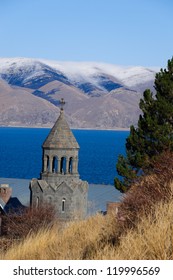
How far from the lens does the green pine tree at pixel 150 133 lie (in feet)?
79.2

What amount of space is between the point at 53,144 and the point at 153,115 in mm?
4560

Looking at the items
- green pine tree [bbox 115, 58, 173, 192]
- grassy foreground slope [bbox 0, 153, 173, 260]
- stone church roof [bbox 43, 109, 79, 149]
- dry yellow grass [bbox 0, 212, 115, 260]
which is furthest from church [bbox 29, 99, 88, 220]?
dry yellow grass [bbox 0, 212, 115, 260]

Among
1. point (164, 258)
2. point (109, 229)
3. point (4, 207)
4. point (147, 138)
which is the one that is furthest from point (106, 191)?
point (164, 258)

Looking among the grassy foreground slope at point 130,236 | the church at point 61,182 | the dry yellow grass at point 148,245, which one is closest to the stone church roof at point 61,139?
the church at point 61,182

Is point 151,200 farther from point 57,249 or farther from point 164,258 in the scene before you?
point 164,258

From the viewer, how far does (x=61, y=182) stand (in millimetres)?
26438

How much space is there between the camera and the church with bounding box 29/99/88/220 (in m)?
26.4

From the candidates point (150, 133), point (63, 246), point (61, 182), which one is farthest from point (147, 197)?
point (61, 182)

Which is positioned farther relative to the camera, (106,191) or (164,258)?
(106,191)

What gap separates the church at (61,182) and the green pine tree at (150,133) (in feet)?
8.13

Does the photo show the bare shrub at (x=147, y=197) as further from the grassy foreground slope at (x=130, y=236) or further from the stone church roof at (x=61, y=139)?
the stone church roof at (x=61, y=139)

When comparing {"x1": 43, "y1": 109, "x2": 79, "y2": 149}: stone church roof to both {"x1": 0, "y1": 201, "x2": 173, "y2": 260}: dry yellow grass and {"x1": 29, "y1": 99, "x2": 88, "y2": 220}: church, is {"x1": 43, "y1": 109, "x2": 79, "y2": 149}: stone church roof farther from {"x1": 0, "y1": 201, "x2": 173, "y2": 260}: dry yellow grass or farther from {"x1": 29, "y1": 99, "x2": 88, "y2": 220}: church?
{"x1": 0, "y1": 201, "x2": 173, "y2": 260}: dry yellow grass

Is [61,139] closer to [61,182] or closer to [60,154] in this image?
[60,154]
